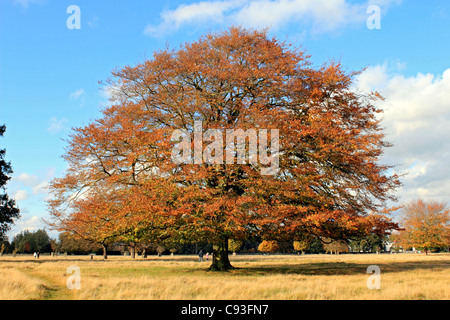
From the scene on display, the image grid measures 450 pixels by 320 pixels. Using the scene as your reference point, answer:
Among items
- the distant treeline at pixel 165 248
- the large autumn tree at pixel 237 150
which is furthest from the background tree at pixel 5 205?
the distant treeline at pixel 165 248

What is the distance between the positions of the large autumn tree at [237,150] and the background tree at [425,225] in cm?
5501

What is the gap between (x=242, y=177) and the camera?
2166cm

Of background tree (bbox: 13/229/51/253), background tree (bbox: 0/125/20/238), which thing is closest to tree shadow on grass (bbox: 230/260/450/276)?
background tree (bbox: 0/125/20/238)

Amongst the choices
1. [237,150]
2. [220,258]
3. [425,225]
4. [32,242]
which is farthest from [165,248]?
[237,150]

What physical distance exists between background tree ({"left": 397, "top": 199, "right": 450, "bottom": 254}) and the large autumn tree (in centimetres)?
5501

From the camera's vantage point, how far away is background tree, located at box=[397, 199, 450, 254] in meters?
66.9

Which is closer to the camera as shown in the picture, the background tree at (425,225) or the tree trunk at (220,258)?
the tree trunk at (220,258)

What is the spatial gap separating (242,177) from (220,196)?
254 cm

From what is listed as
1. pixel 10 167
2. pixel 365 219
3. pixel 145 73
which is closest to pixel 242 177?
pixel 365 219

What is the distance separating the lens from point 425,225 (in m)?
68.5

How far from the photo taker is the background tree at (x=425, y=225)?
6694 cm

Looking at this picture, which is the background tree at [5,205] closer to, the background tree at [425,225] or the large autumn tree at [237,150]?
the large autumn tree at [237,150]

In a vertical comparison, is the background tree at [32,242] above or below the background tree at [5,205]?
below

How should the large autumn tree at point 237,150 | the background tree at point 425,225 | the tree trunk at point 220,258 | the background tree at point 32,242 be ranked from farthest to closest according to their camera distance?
1. the background tree at point 32,242
2. the background tree at point 425,225
3. the tree trunk at point 220,258
4. the large autumn tree at point 237,150
